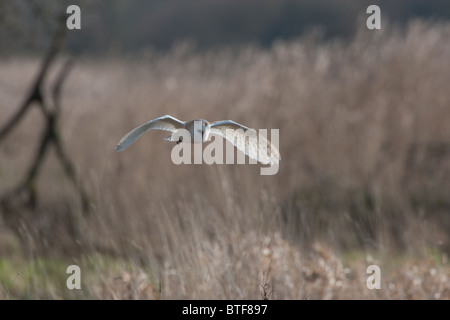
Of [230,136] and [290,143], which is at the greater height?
[290,143]

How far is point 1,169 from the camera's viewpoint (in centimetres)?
638

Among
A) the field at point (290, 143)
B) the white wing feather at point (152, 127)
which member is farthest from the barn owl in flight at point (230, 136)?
the field at point (290, 143)

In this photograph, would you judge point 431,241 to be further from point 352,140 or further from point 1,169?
point 1,169

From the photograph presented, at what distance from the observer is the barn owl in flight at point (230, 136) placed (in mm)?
1187

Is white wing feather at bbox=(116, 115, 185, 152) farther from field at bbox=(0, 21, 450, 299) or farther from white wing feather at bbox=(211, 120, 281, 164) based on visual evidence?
field at bbox=(0, 21, 450, 299)

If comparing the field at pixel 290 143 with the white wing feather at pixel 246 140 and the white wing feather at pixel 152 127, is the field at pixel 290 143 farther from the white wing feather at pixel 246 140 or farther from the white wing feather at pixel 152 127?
the white wing feather at pixel 152 127

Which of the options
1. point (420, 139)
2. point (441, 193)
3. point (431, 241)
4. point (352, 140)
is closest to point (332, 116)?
point (352, 140)

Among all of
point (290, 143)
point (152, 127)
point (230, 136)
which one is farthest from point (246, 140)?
point (290, 143)

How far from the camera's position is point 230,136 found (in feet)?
4.02

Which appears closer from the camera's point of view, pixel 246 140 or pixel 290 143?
pixel 246 140

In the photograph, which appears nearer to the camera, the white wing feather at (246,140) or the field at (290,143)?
the white wing feather at (246,140)

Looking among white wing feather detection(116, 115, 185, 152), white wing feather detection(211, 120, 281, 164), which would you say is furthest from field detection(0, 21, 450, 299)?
white wing feather detection(116, 115, 185, 152)

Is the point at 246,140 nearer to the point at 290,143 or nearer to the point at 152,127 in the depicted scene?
the point at 152,127

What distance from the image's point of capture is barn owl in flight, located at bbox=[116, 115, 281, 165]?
119 centimetres
